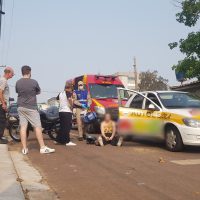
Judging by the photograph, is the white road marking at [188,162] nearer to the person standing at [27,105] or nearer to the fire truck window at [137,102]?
the person standing at [27,105]

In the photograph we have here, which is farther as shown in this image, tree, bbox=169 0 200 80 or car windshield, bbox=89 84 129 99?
tree, bbox=169 0 200 80

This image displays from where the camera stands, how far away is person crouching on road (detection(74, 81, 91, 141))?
13.0 m

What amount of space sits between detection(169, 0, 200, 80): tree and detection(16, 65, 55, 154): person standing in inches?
517

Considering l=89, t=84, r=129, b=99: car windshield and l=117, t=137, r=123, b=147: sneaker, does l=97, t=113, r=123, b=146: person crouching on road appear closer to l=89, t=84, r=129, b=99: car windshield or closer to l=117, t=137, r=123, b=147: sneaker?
l=117, t=137, r=123, b=147: sneaker

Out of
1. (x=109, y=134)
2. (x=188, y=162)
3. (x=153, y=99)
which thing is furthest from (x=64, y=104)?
(x=188, y=162)

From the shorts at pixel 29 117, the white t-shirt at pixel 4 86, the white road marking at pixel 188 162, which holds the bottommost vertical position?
the white road marking at pixel 188 162

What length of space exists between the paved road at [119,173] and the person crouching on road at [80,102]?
2.41 metres

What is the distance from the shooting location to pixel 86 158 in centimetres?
905

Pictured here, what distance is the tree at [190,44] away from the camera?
70.5 feet

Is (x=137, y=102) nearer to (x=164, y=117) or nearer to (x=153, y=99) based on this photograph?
(x=153, y=99)

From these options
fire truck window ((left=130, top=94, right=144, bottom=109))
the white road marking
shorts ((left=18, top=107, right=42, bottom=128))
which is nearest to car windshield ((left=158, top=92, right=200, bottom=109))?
fire truck window ((left=130, top=94, right=144, bottom=109))

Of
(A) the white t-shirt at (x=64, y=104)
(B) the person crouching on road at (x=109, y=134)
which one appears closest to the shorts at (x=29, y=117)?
(A) the white t-shirt at (x=64, y=104)

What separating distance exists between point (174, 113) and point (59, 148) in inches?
119

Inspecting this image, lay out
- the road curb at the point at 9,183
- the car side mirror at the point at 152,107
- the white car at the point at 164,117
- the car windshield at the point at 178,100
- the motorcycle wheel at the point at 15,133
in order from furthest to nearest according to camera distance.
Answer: the motorcycle wheel at the point at 15,133
the car side mirror at the point at 152,107
the car windshield at the point at 178,100
the white car at the point at 164,117
the road curb at the point at 9,183
